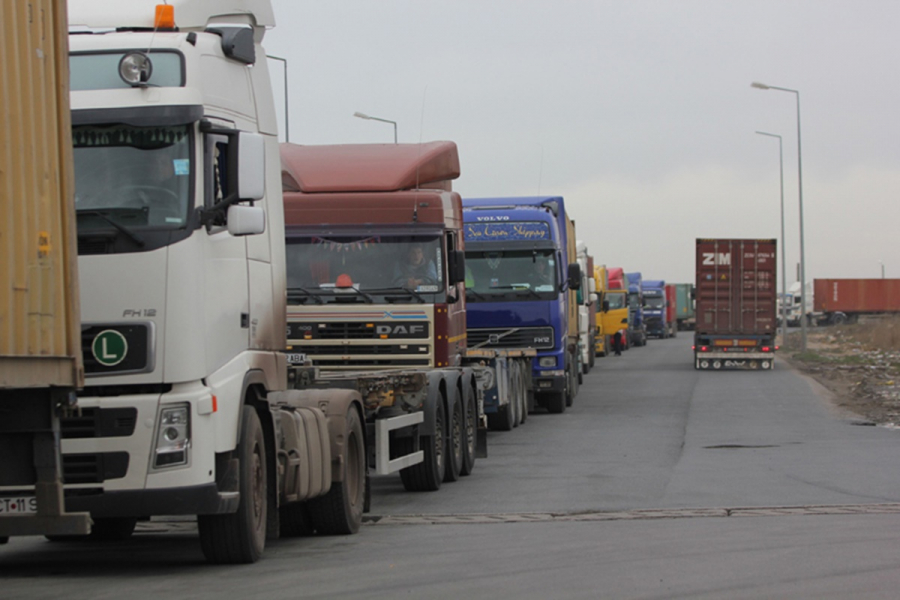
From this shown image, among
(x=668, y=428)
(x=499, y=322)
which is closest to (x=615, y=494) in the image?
(x=668, y=428)

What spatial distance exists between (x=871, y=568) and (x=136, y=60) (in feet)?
18.2

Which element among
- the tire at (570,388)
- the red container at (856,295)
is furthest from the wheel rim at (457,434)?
the red container at (856,295)

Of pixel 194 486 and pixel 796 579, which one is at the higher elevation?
pixel 194 486

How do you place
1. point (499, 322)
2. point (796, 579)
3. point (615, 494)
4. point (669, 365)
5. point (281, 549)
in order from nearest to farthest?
point (796, 579), point (281, 549), point (615, 494), point (499, 322), point (669, 365)

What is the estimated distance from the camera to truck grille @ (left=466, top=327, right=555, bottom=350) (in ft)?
74.8

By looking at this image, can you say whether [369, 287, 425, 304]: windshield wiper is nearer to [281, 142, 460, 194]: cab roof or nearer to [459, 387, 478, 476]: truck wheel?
[281, 142, 460, 194]: cab roof

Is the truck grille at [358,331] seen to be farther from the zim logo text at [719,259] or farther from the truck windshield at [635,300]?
the truck windshield at [635,300]

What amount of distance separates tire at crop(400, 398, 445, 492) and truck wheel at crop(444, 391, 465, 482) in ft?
0.60

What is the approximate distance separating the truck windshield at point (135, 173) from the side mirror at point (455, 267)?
6727 millimetres

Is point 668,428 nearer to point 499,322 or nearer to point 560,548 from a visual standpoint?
point 499,322

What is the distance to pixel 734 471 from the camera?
48.8 feet

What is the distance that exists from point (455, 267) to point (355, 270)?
1.20 metres

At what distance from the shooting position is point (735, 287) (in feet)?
132

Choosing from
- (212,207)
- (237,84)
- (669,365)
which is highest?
(237,84)
